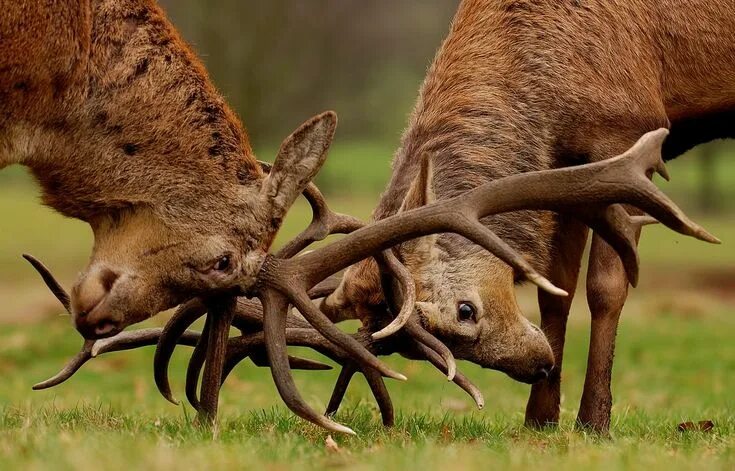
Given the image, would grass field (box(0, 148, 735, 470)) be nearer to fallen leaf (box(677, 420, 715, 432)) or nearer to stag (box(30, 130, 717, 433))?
fallen leaf (box(677, 420, 715, 432))

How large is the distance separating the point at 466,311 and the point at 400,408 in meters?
1.43

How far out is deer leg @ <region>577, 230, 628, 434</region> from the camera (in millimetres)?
6629

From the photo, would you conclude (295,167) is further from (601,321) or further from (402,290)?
(601,321)

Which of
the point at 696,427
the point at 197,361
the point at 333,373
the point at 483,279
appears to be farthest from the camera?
the point at 333,373

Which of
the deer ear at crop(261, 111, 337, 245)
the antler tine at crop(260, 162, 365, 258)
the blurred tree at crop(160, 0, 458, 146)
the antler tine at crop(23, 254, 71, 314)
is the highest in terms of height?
the blurred tree at crop(160, 0, 458, 146)

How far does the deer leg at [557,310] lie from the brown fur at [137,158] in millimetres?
2245

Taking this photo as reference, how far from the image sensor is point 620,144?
6828 mm

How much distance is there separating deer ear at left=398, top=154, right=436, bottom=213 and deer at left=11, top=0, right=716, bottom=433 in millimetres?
504

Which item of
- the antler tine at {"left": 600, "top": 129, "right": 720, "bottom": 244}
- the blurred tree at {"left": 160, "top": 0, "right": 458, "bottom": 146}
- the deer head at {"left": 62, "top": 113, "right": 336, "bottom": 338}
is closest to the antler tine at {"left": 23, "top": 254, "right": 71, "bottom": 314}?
the deer head at {"left": 62, "top": 113, "right": 336, "bottom": 338}

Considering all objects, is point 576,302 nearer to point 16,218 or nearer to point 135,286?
point 135,286

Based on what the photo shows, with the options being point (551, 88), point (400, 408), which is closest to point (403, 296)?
point (551, 88)

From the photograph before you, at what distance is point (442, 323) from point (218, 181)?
136 centimetres

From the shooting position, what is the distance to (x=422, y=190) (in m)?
6.27

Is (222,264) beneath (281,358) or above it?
above
